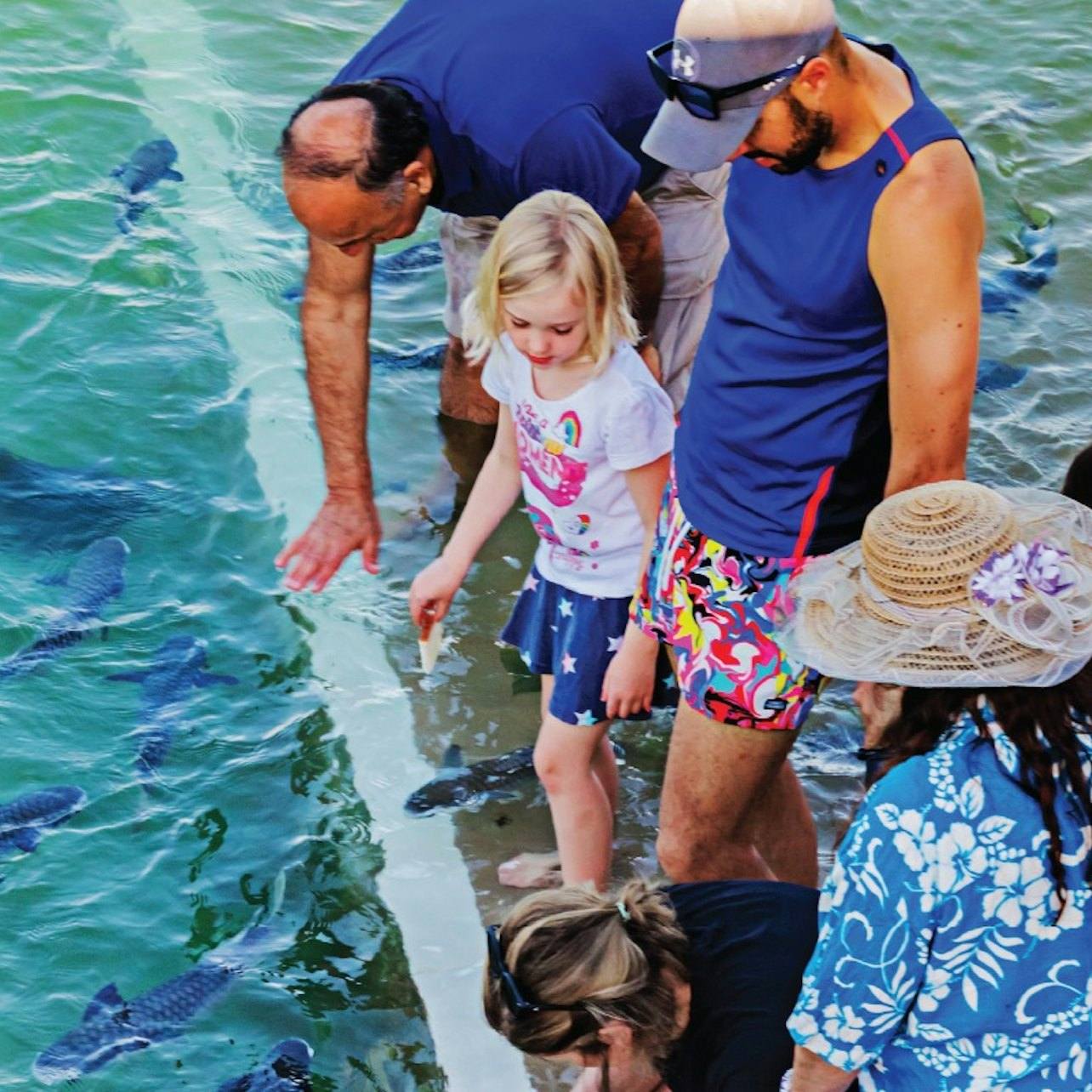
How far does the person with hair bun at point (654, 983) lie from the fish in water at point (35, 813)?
1.97m

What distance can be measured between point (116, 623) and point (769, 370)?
9.19ft

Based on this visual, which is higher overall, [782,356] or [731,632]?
[782,356]

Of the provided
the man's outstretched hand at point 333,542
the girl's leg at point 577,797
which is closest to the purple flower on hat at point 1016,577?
the girl's leg at point 577,797

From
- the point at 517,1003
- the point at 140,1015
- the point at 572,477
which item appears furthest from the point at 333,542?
the point at 517,1003

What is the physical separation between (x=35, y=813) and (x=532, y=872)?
1407 millimetres

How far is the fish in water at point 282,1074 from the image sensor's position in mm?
3568

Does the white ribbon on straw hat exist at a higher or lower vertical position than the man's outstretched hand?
higher

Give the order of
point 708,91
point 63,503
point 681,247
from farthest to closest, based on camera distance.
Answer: point 63,503
point 681,247
point 708,91

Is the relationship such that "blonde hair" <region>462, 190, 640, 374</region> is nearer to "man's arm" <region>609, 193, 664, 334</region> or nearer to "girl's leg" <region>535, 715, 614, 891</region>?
"man's arm" <region>609, 193, 664, 334</region>

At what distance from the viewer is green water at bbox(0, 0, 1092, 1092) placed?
3.85m

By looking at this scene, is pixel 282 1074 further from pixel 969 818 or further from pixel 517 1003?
pixel 969 818

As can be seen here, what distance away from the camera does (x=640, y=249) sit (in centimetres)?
396

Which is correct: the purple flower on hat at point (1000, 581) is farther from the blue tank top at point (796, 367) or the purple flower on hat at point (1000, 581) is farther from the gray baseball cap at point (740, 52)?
the gray baseball cap at point (740, 52)

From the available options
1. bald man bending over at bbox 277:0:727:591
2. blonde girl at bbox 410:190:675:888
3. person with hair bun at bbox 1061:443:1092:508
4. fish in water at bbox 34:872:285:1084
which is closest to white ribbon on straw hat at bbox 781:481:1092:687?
person with hair bun at bbox 1061:443:1092:508
